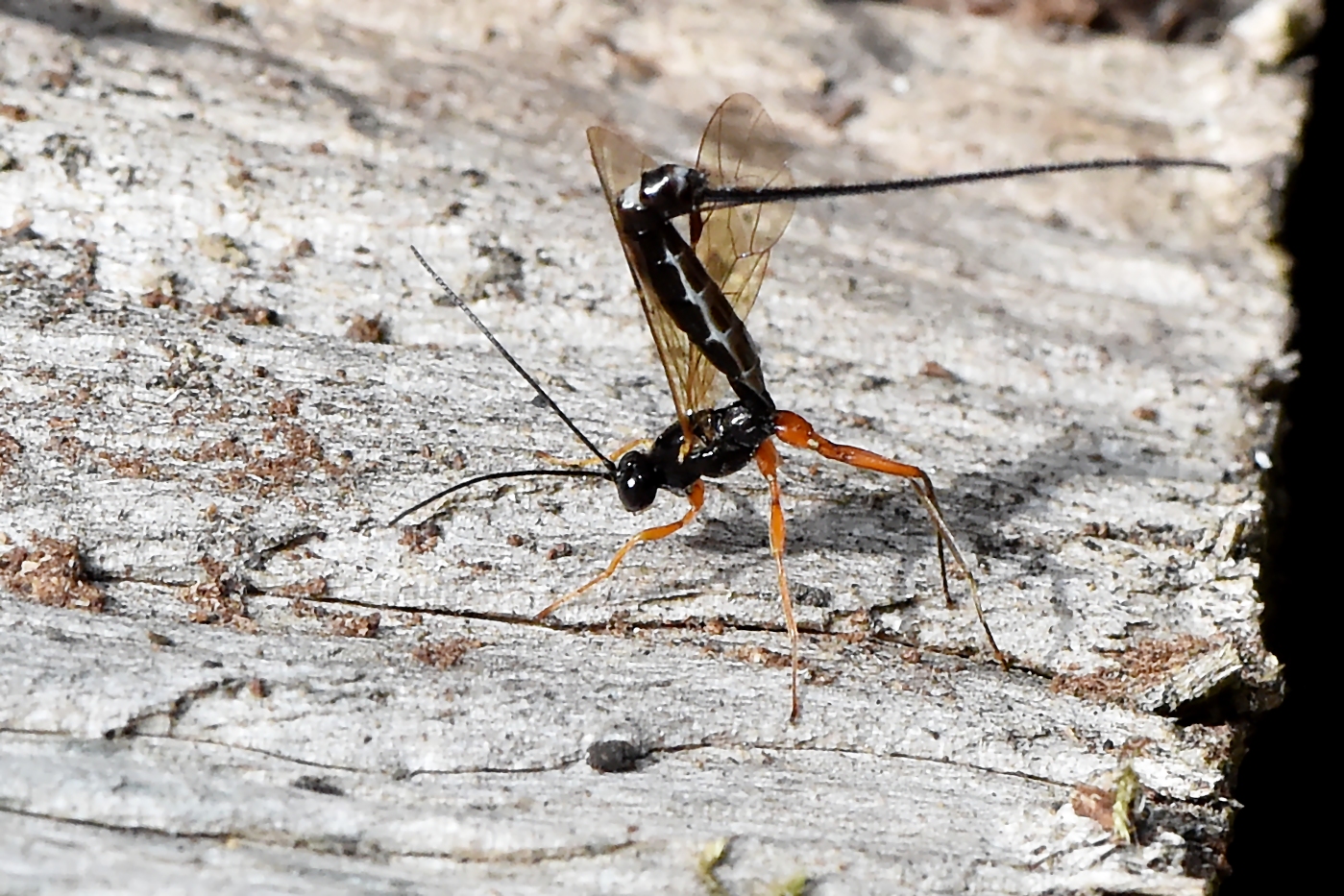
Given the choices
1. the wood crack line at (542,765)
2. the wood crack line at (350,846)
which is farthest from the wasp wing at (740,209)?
the wood crack line at (350,846)

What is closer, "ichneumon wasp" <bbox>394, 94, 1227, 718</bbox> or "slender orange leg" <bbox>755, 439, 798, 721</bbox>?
"slender orange leg" <bbox>755, 439, 798, 721</bbox>

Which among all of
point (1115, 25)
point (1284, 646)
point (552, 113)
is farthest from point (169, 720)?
point (1115, 25)

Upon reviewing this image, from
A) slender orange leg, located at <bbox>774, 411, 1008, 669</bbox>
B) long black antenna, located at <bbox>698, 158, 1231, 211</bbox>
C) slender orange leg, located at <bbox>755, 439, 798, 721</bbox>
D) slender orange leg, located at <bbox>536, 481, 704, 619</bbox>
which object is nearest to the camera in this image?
long black antenna, located at <bbox>698, 158, 1231, 211</bbox>

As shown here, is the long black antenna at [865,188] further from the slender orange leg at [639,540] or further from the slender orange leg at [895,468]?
the slender orange leg at [639,540]

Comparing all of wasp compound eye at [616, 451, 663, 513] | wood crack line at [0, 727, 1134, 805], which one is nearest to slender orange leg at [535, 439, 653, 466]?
wasp compound eye at [616, 451, 663, 513]

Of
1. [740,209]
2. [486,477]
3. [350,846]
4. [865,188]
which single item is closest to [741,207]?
[740,209]

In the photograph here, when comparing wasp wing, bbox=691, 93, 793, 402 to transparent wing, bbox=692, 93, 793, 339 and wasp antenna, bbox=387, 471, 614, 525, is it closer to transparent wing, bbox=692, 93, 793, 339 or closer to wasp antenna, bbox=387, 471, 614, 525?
transparent wing, bbox=692, 93, 793, 339
